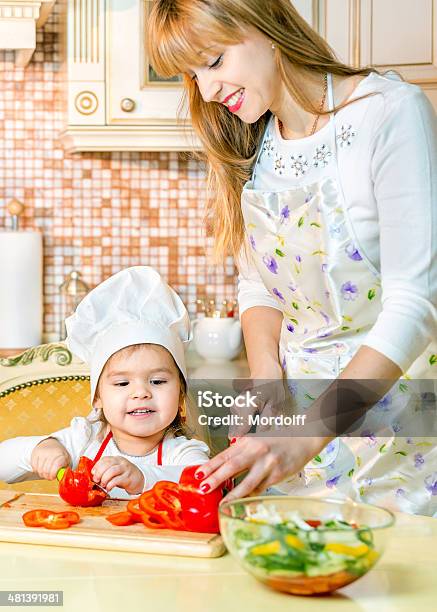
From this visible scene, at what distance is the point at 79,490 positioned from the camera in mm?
1148

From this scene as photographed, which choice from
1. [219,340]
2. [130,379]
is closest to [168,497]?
[130,379]

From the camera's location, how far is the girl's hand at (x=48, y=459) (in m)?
1.47

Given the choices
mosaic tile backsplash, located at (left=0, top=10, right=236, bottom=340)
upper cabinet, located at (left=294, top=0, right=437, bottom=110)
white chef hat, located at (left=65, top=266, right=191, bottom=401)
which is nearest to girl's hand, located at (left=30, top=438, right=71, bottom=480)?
white chef hat, located at (left=65, top=266, right=191, bottom=401)

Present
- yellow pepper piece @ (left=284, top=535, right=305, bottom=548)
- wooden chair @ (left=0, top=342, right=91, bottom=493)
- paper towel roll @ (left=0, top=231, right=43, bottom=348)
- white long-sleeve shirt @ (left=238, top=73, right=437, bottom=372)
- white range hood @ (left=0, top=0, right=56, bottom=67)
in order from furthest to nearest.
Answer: paper towel roll @ (left=0, top=231, right=43, bottom=348) → white range hood @ (left=0, top=0, right=56, bottom=67) → wooden chair @ (left=0, top=342, right=91, bottom=493) → white long-sleeve shirt @ (left=238, top=73, right=437, bottom=372) → yellow pepper piece @ (left=284, top=535, right=305, bottom=548)

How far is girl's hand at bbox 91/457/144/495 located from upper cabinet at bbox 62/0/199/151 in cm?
107

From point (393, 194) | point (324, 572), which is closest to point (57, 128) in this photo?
point (393, 194)

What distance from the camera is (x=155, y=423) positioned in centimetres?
154

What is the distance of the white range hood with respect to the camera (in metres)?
2.00

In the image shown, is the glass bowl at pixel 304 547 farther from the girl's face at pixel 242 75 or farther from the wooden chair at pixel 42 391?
the wooden chair at pixel 42 391

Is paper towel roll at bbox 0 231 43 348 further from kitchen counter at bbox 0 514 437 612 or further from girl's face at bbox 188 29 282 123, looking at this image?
kitchen counter at bbox 0 514 437 612

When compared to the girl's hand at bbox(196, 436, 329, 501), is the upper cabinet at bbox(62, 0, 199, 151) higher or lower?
higher

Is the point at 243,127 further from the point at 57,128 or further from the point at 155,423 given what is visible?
the point at 57,128

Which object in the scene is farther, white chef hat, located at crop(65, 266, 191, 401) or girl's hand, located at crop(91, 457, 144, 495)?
white chef hat, located at crop(65, 266, 191, 401)

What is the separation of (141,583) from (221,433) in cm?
98
